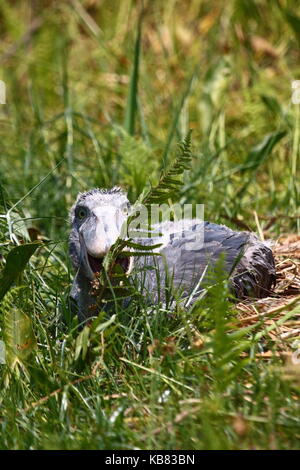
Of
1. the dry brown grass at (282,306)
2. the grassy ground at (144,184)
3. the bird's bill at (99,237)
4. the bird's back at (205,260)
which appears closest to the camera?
the grassy ground at (144,184)

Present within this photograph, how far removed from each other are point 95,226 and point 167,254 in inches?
19.2

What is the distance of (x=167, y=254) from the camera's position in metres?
3.49

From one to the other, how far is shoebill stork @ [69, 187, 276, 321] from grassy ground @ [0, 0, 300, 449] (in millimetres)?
128

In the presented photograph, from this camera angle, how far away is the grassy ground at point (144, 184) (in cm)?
234

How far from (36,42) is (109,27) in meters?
0.70

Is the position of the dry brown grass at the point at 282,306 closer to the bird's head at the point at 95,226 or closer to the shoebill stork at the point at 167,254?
the shoebill stork at the point at 167,254

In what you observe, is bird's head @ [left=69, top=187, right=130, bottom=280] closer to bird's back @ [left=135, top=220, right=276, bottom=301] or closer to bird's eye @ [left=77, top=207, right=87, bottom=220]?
bird's eye @ [left=77, top=207, right=87, bottom=220]

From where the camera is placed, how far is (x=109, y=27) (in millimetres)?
7234

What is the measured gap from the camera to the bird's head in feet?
10.1

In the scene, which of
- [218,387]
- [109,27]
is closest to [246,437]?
[218,387]

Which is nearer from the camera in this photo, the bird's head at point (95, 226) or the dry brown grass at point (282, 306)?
the dry brown grass at point (282, 306)

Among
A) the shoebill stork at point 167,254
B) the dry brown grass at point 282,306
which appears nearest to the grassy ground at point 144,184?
the dry brown grass at point 282,306

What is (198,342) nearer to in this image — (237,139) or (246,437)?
(246,437)

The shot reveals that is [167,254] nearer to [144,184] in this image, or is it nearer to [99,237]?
[99,237]
